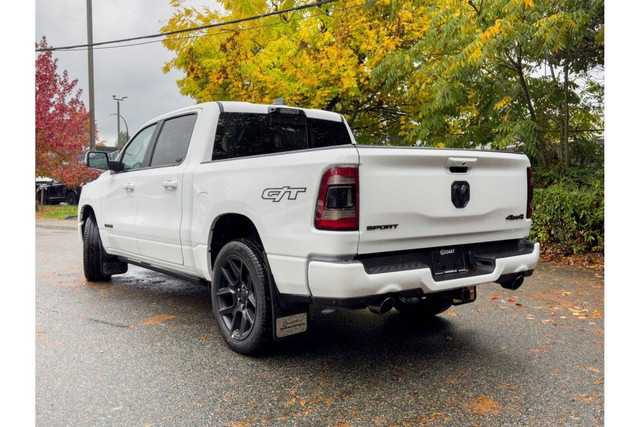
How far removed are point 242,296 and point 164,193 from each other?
1446 millimetres

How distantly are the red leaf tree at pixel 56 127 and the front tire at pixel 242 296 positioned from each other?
18940mm

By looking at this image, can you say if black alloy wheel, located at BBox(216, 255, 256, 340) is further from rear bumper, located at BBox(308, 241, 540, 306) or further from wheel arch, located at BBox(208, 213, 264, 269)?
rear bumper, located at BBox(308, 241, 540, 306)

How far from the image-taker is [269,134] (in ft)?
16.5

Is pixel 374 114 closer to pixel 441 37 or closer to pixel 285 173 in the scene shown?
pixel 441 37

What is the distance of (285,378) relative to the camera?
11.9 ft

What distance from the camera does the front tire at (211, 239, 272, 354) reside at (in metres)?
3.81

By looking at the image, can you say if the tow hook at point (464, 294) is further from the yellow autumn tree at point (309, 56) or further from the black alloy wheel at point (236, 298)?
the yellow autumn tree at point (309, 56)

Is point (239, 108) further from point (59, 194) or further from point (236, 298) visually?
point (59, 194)

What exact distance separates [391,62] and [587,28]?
3.20m

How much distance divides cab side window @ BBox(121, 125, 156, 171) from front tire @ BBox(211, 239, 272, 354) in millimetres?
2097

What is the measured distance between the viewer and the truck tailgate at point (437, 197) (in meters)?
3.33

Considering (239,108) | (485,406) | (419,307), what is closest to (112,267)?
(239,108)
